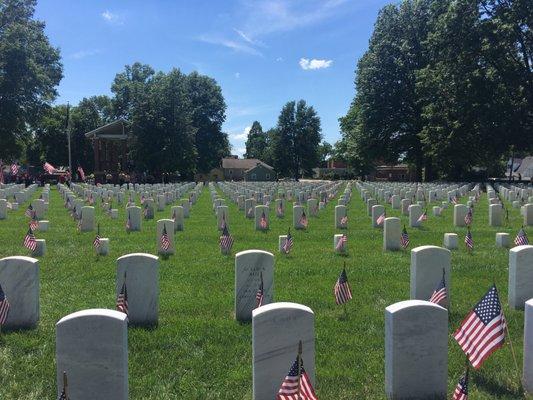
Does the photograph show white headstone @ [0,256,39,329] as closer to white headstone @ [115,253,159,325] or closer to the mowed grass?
the mowed grass

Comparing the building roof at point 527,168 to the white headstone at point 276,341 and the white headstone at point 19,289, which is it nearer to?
the white headstone at point 19,289

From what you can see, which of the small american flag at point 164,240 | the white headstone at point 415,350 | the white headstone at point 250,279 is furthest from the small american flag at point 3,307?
the small american flag at point 164,240

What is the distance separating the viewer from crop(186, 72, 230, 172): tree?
75.0 metres

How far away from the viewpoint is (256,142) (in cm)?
13862

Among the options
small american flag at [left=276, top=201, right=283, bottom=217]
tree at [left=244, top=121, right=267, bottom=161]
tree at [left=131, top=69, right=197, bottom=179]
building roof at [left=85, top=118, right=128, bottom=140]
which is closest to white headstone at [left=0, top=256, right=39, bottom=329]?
small american flag at [left=276, top=201, right=283, bottom=217]

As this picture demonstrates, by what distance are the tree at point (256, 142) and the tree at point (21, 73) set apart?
8646cm

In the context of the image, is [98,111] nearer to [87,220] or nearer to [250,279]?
[87,220]

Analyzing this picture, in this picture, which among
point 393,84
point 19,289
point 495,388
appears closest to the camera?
point 495,388

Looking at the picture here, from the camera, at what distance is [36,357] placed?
5.93 meters

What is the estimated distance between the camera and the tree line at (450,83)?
36938 mm

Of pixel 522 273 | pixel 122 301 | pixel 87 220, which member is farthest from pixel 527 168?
pixel 122 301

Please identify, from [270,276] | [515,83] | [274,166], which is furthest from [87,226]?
[274,166]

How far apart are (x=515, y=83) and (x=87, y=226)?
3214cm

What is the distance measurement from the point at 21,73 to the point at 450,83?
1332 inches
